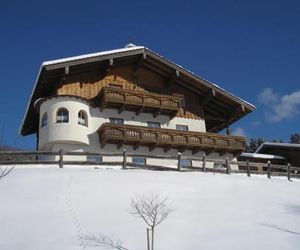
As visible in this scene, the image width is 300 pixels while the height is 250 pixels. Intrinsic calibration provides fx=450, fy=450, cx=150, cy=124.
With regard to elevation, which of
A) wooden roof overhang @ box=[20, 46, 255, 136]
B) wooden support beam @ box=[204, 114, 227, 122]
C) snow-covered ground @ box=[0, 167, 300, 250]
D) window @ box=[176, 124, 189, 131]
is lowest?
snow-covered ground @ box=[0, 167, 300, 250]

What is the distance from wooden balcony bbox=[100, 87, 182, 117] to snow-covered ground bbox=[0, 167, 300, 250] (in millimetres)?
9213

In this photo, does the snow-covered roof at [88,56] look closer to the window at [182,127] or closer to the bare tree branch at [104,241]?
the window at [182,127]

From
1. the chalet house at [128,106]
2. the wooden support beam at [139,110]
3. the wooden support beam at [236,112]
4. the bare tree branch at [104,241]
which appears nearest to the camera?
the bare tree branch at [104,241]

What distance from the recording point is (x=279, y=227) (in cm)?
1449

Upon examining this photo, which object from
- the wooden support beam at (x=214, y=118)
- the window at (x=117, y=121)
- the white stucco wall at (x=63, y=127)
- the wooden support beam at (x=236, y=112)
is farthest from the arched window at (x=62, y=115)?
Result: the wooden support beam at (x=236, y=112)

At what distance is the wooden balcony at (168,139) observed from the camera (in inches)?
1138

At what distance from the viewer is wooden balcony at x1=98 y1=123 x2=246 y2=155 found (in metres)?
28.9

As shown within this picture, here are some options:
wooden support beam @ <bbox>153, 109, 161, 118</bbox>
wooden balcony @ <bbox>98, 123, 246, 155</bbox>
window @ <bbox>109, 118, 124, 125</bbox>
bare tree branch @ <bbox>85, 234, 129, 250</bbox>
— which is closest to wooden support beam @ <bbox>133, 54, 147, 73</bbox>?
wooden support beam @ <bbox>153, 109, 161, 118</bbox>

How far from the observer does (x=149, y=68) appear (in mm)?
34219

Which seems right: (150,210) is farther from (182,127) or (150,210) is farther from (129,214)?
(182,127)

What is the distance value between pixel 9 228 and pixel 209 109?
1026 inches

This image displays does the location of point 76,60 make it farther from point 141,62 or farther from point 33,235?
point 33,235

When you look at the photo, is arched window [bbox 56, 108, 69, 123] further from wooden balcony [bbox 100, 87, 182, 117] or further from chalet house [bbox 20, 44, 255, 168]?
wooden balcony [bbox 100, 87, 182, 117]

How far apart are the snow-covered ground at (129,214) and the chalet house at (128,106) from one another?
307 inches
